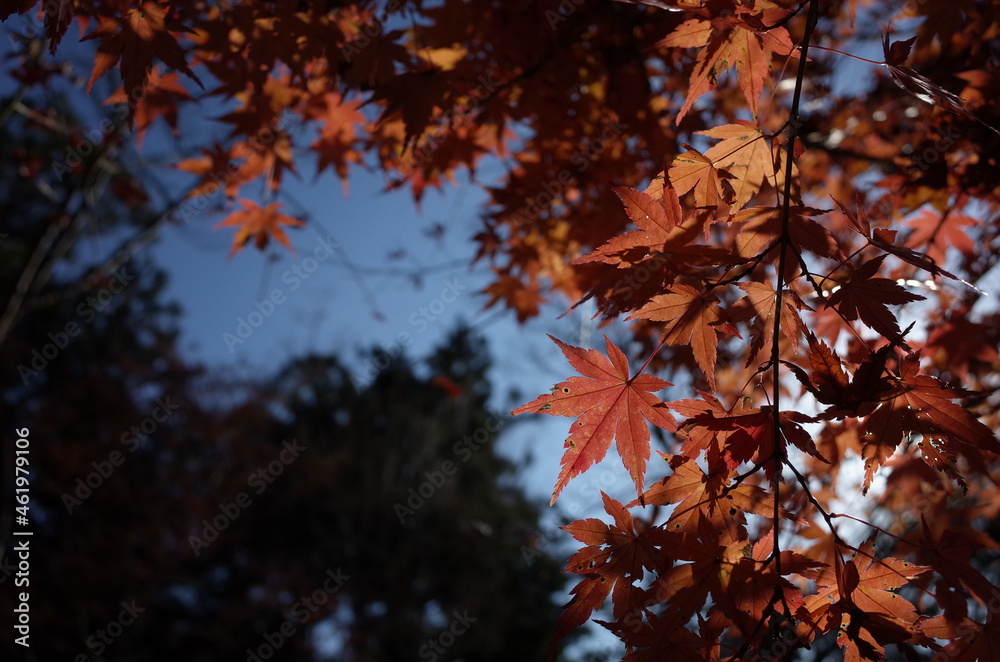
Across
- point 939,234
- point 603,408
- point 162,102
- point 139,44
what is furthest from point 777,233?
point 162,102

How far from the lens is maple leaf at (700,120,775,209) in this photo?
135 centimetres

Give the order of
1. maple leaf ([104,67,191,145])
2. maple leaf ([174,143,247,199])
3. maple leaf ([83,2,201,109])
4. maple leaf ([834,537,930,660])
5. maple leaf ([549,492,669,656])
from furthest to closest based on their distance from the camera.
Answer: maple leaf ([174,143,247,199]) < maple leaf ([104,67,191,145]) < maple leaf ([83,2,201,109]) < maple leaf ([549,492,669,656]) < maple leaf ([834,537,930,660])

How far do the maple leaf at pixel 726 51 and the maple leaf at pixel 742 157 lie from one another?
0.07 meters

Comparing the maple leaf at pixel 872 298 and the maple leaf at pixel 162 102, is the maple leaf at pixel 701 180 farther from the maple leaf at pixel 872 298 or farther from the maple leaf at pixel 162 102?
the maple leaf at pixel 162 102

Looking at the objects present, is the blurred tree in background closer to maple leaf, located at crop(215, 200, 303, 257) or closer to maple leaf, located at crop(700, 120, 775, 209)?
maple leaf, located at crop(215, 200, 303, 257)

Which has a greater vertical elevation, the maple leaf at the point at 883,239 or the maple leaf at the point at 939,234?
the maple leaf at the point at 939,234

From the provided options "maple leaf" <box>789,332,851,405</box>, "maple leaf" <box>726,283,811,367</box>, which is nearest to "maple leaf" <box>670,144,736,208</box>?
"maple leaf" <box>726,283,811,367</box>

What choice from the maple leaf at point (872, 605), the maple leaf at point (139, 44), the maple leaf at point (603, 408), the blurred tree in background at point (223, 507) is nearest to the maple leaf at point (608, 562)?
the maple leaf at point (603, 408)

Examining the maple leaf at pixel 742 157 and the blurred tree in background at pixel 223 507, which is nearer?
the maple leaf at pixel 742 157

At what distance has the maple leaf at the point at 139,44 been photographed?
159 cm

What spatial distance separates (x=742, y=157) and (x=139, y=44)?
1699 mm

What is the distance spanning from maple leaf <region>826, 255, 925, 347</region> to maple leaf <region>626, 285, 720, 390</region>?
0.22m

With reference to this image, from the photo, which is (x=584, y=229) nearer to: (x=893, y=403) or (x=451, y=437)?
(x=893, y=403)

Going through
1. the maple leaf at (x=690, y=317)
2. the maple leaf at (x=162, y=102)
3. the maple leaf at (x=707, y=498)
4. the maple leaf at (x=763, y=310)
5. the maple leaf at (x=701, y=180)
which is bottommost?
the maple leaf at (x=707, y=498)
